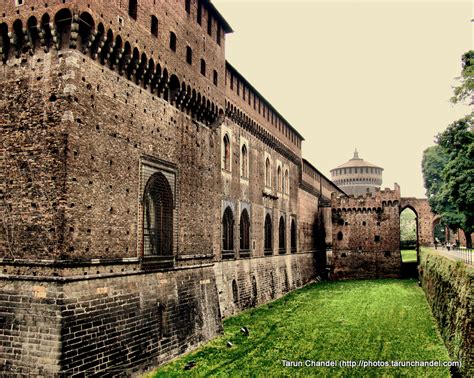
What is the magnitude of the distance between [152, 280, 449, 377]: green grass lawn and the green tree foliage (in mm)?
9380

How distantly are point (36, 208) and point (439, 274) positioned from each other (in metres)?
15.2

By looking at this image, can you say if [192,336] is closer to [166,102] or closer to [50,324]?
[50,324]

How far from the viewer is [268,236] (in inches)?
1089

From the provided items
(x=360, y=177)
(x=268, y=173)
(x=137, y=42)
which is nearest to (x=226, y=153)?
(x=268, y=173)

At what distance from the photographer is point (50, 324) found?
9602mm

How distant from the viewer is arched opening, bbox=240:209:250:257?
23.4m

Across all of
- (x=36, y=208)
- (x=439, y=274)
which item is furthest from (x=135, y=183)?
(x=439, y=274)

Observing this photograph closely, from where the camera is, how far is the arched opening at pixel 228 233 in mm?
21078

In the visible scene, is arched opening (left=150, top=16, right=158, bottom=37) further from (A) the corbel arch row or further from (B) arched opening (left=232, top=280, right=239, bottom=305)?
(B) arched opening (left=232, top=280, right=239, bottom=305)

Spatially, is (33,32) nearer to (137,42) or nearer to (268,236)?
(137,42)

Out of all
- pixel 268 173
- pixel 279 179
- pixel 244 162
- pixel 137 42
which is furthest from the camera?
pixel 279 179

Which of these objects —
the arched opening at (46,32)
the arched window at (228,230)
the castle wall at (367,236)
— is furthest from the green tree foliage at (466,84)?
the castle wall at (367,236)

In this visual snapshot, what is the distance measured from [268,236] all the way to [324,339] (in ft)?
37.4

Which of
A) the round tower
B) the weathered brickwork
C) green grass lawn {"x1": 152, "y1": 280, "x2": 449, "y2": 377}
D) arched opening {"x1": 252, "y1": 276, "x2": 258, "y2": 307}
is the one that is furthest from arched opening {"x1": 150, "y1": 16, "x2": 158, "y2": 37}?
the round tower
